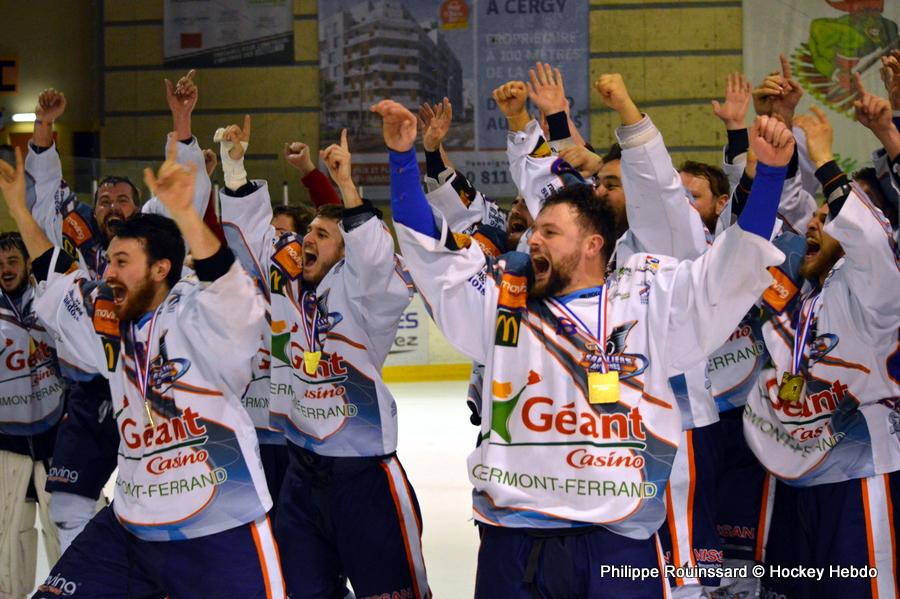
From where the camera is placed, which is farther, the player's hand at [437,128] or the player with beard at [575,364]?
the player's hand at [437,128]

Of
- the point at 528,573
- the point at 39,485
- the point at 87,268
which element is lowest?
the point at 39,485

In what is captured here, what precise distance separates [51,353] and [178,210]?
8.89ft

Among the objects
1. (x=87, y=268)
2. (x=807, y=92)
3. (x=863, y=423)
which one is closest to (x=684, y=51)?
(x=807, y=92)

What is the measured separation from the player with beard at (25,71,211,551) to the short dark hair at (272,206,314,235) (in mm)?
615

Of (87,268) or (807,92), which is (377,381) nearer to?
(87,268)

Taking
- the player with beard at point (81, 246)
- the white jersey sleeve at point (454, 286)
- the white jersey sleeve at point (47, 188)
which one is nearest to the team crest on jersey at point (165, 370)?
the white jersey sleeve at point (454, 286)

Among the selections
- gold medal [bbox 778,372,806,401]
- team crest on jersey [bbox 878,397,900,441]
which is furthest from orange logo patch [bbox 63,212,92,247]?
team crest on jersey [bbox 878,397,900,441]

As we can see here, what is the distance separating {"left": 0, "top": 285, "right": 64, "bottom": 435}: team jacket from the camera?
571 cm

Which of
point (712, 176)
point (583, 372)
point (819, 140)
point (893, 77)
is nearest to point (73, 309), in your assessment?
point (583, 372)

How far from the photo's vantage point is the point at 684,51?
52.8ft

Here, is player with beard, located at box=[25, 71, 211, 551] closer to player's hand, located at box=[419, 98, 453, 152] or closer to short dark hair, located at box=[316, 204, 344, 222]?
short dark hair, located at box=[316, 204, 344, 222]

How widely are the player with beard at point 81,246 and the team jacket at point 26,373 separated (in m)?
0.12

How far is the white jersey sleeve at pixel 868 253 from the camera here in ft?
12.0

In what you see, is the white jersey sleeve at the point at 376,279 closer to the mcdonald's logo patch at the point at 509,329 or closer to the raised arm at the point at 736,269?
the mcdonald's logo patch at the point at 509,329
